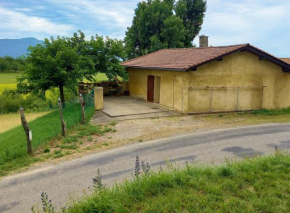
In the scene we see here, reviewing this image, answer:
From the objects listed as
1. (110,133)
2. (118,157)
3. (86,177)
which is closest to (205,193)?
(86,177)

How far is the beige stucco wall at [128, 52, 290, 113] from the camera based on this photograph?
50.6 feet

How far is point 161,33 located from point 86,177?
29.9 m

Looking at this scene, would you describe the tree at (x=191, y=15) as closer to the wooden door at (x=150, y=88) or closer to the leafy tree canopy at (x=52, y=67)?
the wooden door at (x=150, y=88)

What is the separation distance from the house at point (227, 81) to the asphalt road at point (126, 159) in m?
4.33

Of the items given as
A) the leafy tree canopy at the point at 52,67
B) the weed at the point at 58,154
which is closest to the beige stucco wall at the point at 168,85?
the leafy tree canopy at the point at 52,67

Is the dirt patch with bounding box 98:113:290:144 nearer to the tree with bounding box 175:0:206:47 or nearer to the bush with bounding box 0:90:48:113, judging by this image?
the tree with bounding box 175:0:206:47

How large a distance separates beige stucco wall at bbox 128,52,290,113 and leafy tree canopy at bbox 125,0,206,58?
17.4m

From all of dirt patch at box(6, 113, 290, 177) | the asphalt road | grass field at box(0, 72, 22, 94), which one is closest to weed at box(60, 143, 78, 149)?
dirt patch at box(6, 113, 290, 177)

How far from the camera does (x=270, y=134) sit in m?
10.8

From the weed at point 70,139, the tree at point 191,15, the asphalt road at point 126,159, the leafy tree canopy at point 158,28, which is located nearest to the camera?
the asphalt road at point 126,159

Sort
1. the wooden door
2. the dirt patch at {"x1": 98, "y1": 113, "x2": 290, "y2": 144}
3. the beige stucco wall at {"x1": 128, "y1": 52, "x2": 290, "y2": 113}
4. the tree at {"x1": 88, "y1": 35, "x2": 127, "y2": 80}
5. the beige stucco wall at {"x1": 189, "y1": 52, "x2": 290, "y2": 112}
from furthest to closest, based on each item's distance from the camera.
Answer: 1. the tree at {"x1": 88, "y1": 35, "x2": 127, "y2": 80}
2. the wooden door
3. the beige stucco wall at {"x1": 189, "y1": 52, "x2": 290, "y2": 112}
4. the beige stucco wall at {"x1": 128, "y1": 52, "x2": 290, "y2": 113}
5. the dirt patch at {"x1": 98, "y1": 113, "x2": 290, "y2": 144}

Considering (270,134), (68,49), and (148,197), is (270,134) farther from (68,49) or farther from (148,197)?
(68,49)

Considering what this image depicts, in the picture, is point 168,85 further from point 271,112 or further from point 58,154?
point 58,154

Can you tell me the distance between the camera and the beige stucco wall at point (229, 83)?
50.6 feet
